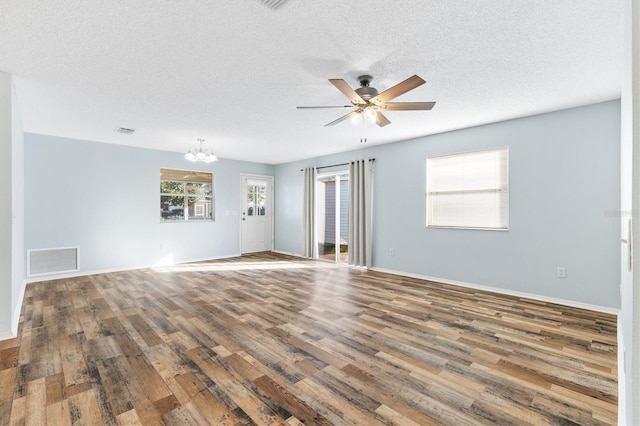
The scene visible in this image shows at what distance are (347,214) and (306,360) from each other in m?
4.62

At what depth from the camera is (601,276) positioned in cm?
358

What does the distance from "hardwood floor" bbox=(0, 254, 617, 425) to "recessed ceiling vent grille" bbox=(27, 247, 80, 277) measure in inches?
52.8

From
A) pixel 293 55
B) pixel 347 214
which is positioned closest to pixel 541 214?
pixel 347 214

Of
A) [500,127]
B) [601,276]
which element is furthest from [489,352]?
[500,127]

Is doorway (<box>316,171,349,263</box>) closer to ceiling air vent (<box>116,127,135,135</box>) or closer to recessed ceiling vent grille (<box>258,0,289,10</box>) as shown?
ceiling air vent (<box>116,127,135,135</box>)

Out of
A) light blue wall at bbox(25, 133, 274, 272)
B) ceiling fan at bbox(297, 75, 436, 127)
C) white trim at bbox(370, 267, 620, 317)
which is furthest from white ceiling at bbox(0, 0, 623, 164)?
white trim at bbox(370, 267, 620, 317)

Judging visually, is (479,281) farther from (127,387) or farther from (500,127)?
(127,387)

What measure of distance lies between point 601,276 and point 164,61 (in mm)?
5408

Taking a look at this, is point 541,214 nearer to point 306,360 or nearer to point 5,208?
point 306,360

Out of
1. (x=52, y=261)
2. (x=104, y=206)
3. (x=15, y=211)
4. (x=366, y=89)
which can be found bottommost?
(x=52, y=261)

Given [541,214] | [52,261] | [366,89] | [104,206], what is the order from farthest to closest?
[104,206] → [52,261] → [541,214] → [366,89]

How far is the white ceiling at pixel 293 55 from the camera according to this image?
2.00 meters

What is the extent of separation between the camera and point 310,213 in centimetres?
747

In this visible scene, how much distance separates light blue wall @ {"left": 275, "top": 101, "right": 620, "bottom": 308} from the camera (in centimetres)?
358
